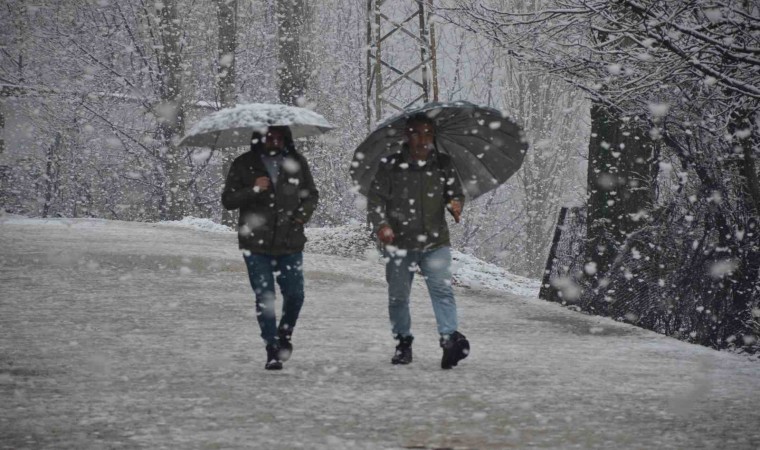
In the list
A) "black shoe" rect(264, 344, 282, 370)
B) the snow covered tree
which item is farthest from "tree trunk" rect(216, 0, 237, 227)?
"black shoe" rect(264, 344, 282, 370)

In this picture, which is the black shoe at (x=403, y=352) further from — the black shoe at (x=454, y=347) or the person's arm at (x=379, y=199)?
the person's arm at (x=379, y=199)

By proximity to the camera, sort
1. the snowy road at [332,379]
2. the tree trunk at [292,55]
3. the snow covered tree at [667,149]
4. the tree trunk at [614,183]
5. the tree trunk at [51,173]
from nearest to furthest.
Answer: the snowy road at [332,379] < the snow covered tree at [667,149] < the tree trunk at [614,183] < the tree trunk at [292,55] < the tree trunk at [51,173]

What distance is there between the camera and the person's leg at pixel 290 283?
6.75 metres

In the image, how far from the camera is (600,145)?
11930 mm

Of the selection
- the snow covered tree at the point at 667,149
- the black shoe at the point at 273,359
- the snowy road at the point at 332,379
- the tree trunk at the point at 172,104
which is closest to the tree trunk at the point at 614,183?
the snow covered tree at the point at 667,149

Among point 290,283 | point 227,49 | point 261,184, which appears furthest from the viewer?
point 227,49

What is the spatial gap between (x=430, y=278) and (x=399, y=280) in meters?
0.25

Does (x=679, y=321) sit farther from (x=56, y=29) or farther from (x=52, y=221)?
(x=56, y=29)

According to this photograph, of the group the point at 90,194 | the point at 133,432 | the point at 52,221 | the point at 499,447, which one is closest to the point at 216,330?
the point at 133,432

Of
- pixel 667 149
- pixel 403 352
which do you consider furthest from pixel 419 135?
pixel 667 149

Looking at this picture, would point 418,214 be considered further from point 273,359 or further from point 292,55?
point 292,55

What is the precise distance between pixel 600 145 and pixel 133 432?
8.38 m

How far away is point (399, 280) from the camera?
6953mm

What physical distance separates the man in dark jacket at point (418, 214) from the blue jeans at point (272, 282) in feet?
2.29
